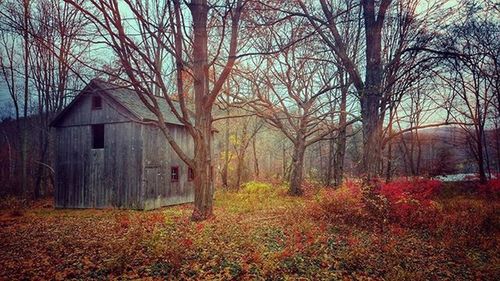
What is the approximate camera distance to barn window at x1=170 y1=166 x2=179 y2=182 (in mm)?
19734

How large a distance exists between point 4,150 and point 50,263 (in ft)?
102

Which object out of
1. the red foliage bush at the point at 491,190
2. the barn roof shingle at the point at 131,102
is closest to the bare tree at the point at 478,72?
the red foliage bush at the point at 491,190

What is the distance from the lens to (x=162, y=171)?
18922 millimetres

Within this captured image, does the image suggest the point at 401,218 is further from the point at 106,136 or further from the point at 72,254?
the point at 106,136

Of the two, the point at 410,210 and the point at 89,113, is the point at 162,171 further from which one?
the point at 410,210

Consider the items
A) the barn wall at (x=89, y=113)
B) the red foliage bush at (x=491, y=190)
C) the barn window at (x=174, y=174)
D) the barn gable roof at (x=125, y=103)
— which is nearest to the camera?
the red foliage bush at (x=491, y=190)

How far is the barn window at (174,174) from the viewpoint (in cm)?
1973

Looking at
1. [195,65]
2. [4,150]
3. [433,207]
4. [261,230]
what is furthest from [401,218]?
[4,150]

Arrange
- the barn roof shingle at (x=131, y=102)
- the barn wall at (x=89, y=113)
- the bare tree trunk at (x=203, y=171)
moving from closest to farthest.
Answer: the bare tree trunk at (x=203, y=171), the barn roof shingle at (x=131, y=102), the barn wall at (x=89, y=113)

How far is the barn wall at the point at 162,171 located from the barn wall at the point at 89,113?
6.53ft

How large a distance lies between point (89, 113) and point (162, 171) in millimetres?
5530

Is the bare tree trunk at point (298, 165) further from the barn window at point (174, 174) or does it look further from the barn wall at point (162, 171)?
the barn window at point (174, 174)

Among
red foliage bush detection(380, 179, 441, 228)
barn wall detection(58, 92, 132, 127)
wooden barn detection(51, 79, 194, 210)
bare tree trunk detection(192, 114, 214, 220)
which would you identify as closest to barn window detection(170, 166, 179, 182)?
wooden barn detection(51, 79, 194, 210)

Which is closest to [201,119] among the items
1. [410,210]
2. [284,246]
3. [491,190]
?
[284,246]
